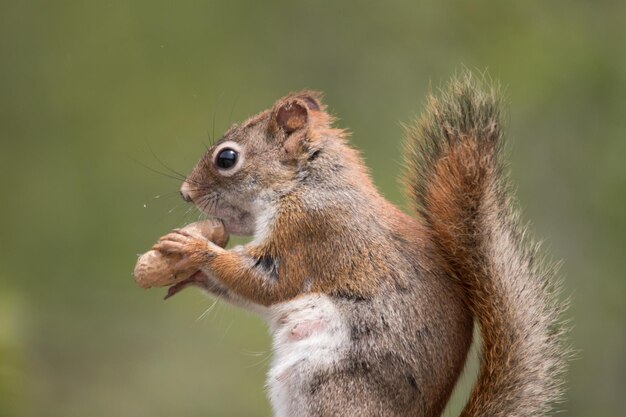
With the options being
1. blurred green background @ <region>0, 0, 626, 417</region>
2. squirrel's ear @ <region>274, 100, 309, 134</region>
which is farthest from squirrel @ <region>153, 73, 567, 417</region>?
blurred green background @ <region>0, 0, 626, 417</region>

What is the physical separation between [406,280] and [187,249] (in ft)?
1.74

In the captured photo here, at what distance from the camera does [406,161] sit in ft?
8.82

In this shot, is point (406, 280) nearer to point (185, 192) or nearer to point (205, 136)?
point (185, 192)

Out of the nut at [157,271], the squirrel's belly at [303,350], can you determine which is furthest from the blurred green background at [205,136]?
the squirrel's belly at [303,350]

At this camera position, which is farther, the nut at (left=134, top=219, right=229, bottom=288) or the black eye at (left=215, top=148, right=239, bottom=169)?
the black eye at (left=215, top=148, right=239, bottom=169)

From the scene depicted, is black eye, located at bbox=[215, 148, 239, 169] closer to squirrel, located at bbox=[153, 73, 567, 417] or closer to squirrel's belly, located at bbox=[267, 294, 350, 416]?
squirrel, located at bbox=[153, 73, 567, 417]

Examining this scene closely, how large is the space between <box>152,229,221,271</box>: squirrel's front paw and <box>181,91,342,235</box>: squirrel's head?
0.17 metres

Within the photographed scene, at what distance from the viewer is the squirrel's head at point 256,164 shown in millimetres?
2762

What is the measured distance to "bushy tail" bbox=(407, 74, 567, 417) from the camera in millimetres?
2490

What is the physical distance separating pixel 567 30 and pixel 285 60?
1.47 m

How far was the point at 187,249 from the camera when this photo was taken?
2.63 m

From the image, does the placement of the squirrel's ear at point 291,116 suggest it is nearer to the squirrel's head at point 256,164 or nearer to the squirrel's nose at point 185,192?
the squirrel's head at point 256,164

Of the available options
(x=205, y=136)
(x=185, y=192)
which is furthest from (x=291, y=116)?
(x=205, y=136)

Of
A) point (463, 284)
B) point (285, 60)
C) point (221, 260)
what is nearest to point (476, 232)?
point (463, 284)
